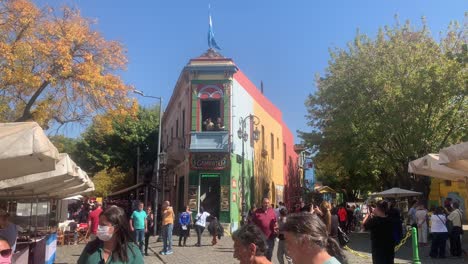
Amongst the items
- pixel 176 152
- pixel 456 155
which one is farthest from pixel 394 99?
pixel 456 155

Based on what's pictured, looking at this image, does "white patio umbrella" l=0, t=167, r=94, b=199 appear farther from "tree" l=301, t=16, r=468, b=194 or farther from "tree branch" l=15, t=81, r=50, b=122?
"tree" l=301, t=16, r=468, b=194

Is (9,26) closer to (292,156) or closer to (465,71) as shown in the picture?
(465,71)

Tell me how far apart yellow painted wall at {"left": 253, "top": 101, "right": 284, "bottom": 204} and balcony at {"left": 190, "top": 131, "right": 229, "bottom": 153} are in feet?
16.1

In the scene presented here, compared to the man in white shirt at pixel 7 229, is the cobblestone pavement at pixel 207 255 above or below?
below

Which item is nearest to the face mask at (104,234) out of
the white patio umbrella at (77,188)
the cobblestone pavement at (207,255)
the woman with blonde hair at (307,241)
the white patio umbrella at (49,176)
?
the woman with blonde hair at (307,241)

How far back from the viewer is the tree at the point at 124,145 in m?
37.8

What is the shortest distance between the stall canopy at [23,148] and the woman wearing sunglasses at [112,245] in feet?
6.13

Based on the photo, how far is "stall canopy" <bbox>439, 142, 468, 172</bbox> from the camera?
27.7 ft

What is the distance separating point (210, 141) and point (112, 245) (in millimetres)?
18387

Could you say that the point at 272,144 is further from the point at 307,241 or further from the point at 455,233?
the point at 307,241

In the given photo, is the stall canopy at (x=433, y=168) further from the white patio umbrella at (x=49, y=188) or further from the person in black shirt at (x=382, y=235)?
the white patio umbrella at (x=49, y=188)

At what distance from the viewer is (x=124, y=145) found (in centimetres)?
3828

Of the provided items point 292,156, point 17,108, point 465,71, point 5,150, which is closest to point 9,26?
point 17,108

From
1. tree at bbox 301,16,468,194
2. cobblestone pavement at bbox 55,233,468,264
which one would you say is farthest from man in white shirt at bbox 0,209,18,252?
tree at bbox 301,16,468,194
